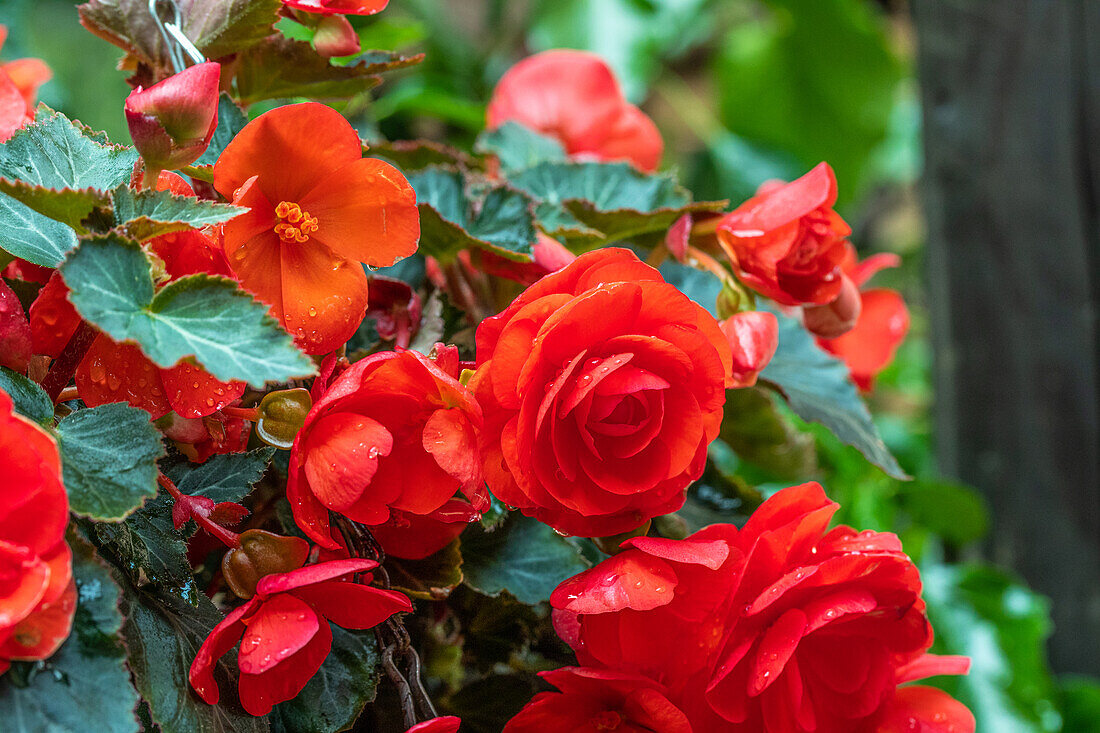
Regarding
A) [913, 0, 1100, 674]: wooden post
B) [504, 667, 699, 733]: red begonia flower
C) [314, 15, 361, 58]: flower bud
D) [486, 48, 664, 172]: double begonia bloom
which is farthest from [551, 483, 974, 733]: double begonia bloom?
[913, 0, 1100, 674]: wooden post

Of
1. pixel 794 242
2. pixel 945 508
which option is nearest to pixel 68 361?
pixel 794 242

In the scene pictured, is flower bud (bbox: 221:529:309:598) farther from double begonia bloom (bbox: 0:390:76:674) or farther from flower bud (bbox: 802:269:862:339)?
flower bud (bbox: 802:269:862:339)

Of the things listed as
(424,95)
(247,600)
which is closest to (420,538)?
(247,600)

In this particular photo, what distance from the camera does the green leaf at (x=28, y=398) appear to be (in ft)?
0.77

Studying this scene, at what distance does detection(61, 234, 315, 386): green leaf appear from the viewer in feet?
0.70

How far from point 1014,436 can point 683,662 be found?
0.84m

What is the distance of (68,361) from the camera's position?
9.9 inches

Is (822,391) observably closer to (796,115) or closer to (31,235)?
(31,235)

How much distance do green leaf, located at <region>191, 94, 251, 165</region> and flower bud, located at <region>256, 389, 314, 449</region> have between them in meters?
0.11

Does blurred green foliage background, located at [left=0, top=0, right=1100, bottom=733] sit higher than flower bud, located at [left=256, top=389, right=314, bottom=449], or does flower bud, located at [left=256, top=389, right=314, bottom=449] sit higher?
flower bud, located at [left=256, top=389, right=314, bottom=449]

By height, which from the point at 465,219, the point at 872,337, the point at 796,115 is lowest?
the point at 796,115

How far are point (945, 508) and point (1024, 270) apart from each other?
27 cm

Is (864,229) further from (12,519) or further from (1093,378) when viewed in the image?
(12,519)

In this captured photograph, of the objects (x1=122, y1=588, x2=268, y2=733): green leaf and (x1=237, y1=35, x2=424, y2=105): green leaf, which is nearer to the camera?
(x1=122, y1=588, x2=268, y2=733): green leaf
